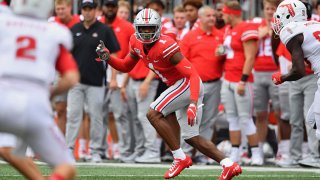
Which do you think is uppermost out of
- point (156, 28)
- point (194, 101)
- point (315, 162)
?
point (156, 28)

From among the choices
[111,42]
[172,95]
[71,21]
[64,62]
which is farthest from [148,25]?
[64,62]

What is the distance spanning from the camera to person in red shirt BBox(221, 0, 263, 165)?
1265 cm

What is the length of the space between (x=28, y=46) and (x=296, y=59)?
4043mm

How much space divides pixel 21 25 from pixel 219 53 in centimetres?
727

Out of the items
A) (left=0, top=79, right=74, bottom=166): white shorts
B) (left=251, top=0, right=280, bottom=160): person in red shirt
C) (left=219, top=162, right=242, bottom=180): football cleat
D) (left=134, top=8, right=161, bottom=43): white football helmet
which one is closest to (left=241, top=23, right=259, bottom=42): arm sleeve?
(left=251, top=0, right=280, bottom=160): person in red shirt

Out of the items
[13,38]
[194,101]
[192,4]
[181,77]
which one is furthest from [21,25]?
[192,4]

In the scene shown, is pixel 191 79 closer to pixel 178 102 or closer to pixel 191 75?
pixel 191 75

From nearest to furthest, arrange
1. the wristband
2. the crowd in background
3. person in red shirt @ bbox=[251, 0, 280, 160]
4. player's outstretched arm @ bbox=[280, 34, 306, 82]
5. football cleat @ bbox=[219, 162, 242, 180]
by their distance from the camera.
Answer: player's outstretched arm @ bbox=[280, 34, 306, 82]
football cleat @ bbox=[219, 162, 242, 180]
the wristband
the crowd in background
person in red shirt @ bbox=[251, 0, 280, 160]

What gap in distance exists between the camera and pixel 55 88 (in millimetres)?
5996

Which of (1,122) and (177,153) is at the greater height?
(1,122)

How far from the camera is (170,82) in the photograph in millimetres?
10055

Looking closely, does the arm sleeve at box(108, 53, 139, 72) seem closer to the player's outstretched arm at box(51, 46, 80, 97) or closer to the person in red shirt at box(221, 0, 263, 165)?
the person in red shirt at box(221, 0, 263, 165)

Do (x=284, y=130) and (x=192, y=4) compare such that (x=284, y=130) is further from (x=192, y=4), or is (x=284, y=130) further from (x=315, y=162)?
(x=192, y=4)

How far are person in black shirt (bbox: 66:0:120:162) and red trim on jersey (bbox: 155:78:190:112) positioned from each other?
10.0ft
